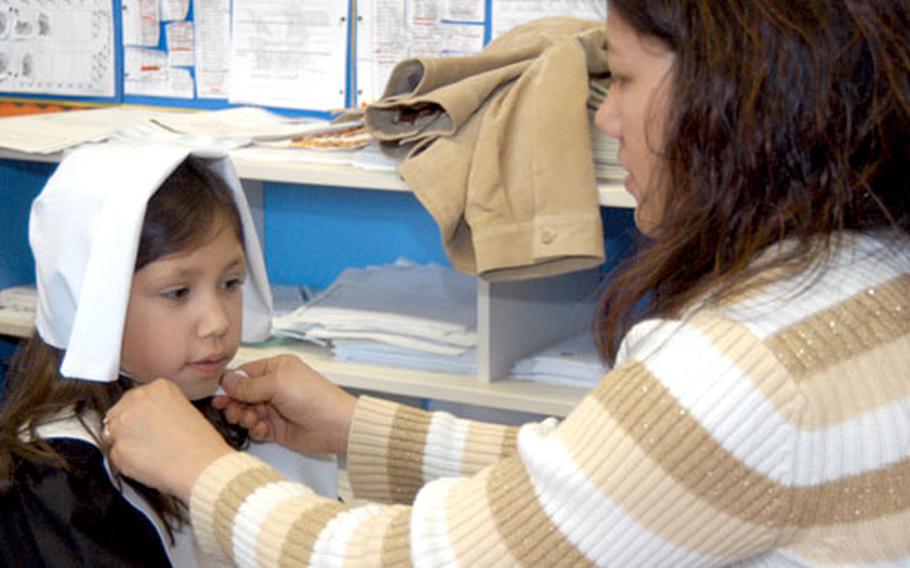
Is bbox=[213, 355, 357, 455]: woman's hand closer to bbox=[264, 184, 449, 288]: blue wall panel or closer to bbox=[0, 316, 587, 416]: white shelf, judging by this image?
bbox=[0, 316, 587, 416]: white shelf

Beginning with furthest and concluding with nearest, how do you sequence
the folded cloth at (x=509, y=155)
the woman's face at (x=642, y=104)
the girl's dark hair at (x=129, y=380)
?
1. the folded cloth at (x=509, y=155)
2. the girl's dark hair at (x=129, y=380)
3. the woman's face at (x=642, y=104)

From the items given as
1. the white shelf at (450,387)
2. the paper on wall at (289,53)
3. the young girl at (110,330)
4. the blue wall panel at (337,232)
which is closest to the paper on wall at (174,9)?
the paper on wall at (289,53)

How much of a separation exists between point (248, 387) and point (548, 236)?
428 mm

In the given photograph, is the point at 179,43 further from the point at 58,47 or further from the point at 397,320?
the point at 397,320

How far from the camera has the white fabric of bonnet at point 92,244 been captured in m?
1.33

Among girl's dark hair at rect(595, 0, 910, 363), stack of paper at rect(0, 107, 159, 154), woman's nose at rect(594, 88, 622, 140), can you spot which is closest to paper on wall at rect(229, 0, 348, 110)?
stack of paper at rect(0, 107, 159, 154)

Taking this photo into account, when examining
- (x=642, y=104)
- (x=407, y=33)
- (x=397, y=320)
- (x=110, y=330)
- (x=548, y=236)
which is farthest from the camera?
(x=407, y=33)

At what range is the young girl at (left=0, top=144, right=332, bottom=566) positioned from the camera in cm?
132

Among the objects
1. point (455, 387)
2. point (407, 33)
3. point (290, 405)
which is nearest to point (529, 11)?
point (407, 33)

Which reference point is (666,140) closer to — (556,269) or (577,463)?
(577,463)

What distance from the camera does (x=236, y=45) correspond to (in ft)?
7.93

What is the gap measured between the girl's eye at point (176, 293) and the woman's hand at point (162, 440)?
172 mm

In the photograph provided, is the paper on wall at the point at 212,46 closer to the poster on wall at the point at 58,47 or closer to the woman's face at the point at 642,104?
the poster on wall at the point at 58,47

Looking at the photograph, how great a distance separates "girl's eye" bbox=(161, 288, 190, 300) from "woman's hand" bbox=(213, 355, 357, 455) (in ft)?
0.47
